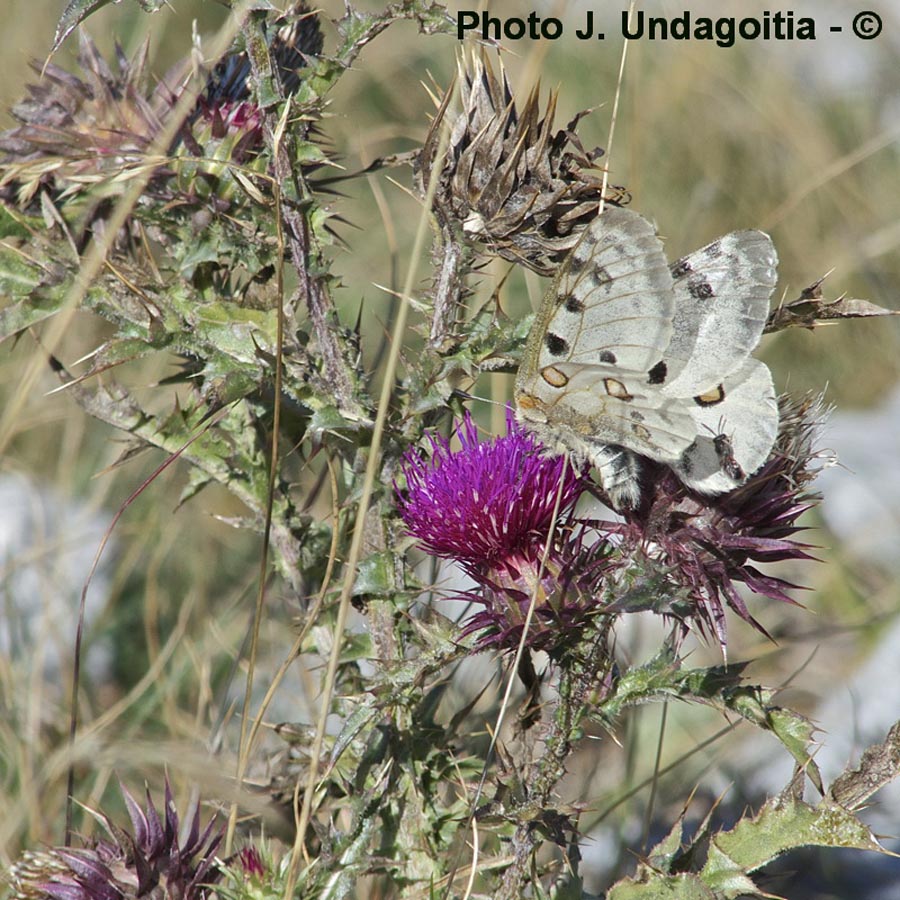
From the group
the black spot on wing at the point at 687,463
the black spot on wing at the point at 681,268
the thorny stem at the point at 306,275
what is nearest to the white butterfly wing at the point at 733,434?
the black spot on wing at the point at 687,463

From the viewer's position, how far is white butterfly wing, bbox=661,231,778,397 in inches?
87.0

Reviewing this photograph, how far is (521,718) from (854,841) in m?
0.72

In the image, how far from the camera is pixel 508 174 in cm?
224

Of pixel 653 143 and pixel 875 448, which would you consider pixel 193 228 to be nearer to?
pixel 875 448

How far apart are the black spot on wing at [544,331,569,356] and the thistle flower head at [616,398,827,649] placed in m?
0.34

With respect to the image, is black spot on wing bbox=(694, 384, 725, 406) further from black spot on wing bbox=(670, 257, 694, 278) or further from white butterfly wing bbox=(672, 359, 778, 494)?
black spot on wing bbox=(670, 257, 694, 278)

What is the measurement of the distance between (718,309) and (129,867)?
5.66ft

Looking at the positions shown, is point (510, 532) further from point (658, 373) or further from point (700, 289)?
point (700, 289)

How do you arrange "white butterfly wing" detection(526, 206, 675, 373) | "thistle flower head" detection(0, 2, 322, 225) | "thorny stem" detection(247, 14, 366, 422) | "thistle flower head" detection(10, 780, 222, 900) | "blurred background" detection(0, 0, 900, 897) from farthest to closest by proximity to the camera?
1. "blurred background" detection(0, 0, 900, 897)
2. "thistle flower head" detection(0, 2, 322, 225)
3. "thorny stem" detection(247, 14, 366, 422)
4. "thistle flower head" detection(10, 780, 222, 900)
5. "white butterfly wing" detection(526, 206, 675, 373)

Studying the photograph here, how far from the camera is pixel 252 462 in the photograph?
2.76 m

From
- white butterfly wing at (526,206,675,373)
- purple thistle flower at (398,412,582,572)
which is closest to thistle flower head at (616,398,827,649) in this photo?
purple thistle flower at (398,412,582,572)

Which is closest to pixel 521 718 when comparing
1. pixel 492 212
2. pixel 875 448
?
pixel 492 212

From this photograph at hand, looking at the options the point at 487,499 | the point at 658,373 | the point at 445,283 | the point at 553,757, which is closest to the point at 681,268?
the point at 658,373

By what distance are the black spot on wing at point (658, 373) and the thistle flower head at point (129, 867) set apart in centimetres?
136
